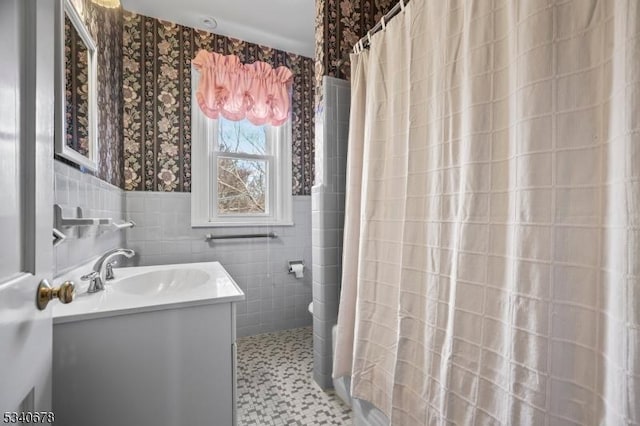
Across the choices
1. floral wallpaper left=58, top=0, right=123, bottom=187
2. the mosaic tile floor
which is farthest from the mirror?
the mosaic tile floor

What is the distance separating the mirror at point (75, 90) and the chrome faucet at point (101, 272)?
43 cm

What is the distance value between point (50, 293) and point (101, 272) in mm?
730

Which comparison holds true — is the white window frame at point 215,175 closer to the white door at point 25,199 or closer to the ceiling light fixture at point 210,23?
the ceiling light fixture at point 210,23

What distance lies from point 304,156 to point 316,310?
1.44 meters

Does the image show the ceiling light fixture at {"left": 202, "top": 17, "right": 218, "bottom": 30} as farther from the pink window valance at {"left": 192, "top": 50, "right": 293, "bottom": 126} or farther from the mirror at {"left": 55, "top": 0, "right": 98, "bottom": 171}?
the mirror at {"left": 55, "top": 0, "right": 98, "bottom": 171}

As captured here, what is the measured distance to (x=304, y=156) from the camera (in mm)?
2627

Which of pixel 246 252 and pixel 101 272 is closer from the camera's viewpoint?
pixel 101 272

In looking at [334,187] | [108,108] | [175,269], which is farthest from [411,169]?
[108,108]

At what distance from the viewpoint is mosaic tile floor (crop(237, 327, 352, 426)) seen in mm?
1487

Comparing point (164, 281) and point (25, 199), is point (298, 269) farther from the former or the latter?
point (25, 199)

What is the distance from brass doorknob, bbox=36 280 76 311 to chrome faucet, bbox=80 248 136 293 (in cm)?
57

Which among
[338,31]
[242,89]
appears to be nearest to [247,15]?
[242,89]

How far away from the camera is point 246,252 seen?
96.5 inches

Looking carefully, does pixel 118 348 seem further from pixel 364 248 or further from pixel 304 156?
pixel 304 156
